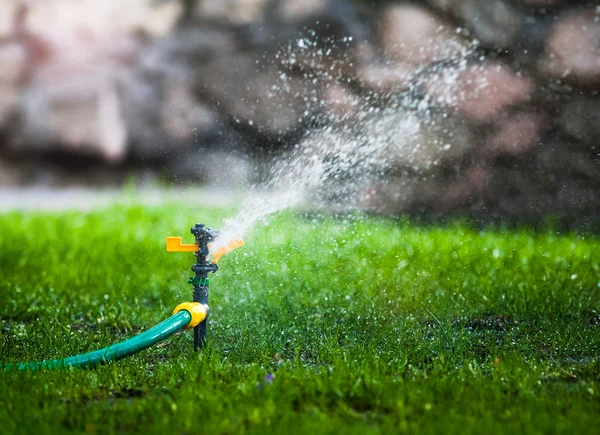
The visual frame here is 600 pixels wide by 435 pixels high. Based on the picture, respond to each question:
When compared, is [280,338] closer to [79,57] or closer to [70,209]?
[70,209]

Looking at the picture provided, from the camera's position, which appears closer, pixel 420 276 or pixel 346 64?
pixel 420 276

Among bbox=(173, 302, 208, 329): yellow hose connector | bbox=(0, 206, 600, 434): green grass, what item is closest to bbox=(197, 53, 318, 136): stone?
bbox=(0, 206, 600, 434): green grass

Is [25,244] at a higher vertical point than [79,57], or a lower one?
lower

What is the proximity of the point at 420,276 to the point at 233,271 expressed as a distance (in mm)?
1127

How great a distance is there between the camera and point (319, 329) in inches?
132

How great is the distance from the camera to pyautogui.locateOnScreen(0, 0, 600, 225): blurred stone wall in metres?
6.04

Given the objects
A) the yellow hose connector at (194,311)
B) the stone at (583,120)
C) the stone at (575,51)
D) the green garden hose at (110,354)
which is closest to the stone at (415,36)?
the stone at (575,51)

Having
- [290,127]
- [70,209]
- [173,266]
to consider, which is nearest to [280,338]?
[173,266]

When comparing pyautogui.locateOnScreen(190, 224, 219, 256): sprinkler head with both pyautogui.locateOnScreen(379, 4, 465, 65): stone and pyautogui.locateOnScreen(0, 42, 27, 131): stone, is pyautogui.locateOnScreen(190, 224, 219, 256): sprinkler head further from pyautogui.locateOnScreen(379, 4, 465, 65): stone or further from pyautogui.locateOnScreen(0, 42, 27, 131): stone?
pyautogui.locateOnScreen(0, 42, 27, 131): stone

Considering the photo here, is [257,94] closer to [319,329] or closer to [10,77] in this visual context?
[10,77]

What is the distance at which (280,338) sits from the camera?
126 inches

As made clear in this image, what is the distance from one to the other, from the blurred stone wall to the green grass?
2.00 ft

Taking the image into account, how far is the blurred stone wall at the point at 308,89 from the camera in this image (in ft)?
19.8

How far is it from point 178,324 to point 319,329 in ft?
2.71
